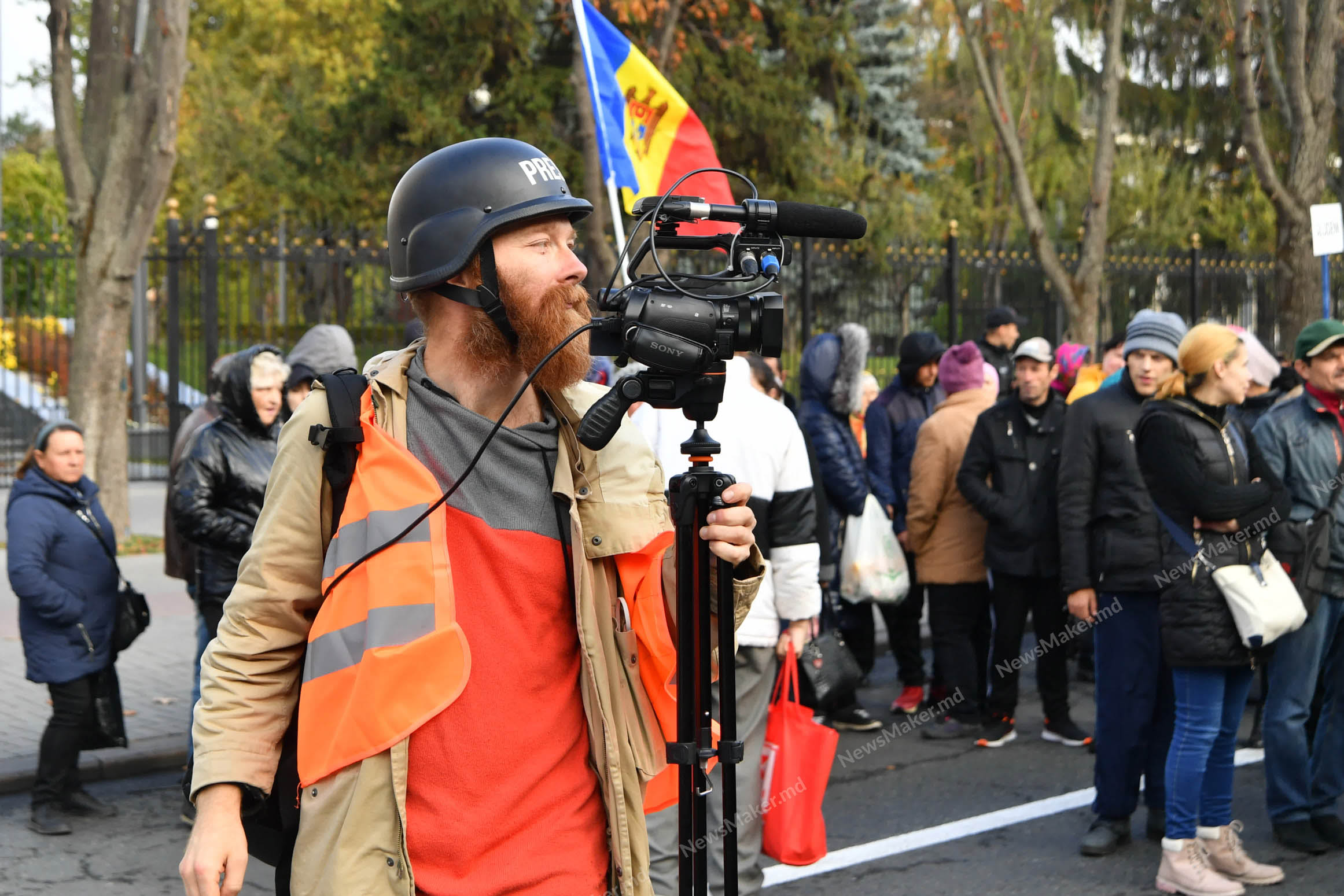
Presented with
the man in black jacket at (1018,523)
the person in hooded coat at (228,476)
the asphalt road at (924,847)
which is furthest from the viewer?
the man in black jacket at (1018,523)

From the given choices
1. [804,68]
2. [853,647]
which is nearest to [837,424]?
[853,647]

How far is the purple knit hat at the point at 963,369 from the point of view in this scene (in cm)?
739

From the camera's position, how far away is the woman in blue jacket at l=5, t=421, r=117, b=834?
219 inches

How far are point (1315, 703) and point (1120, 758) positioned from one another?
1163 millimetres

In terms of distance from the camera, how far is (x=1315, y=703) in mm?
5816

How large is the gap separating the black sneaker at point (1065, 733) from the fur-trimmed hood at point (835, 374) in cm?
189

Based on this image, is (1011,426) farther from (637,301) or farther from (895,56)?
(895,56)

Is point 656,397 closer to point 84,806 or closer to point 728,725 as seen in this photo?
point 728,725

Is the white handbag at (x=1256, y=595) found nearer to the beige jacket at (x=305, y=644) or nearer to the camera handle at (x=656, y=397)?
the beige jacket at (x=305, y=644)

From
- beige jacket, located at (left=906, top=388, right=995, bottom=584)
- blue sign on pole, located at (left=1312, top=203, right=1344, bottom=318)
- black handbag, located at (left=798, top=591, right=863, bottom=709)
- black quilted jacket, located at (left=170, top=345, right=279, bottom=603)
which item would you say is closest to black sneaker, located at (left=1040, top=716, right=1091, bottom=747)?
beige jacket, located at (left=906, top=388, right=995, bottom=584)

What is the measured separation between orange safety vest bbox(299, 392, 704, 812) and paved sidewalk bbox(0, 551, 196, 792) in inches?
187

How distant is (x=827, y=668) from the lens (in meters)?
5.93

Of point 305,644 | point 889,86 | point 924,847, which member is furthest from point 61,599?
point 889,86

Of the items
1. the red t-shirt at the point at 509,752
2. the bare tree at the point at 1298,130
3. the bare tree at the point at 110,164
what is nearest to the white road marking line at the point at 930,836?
the red t-shirt at the point at 509,752
